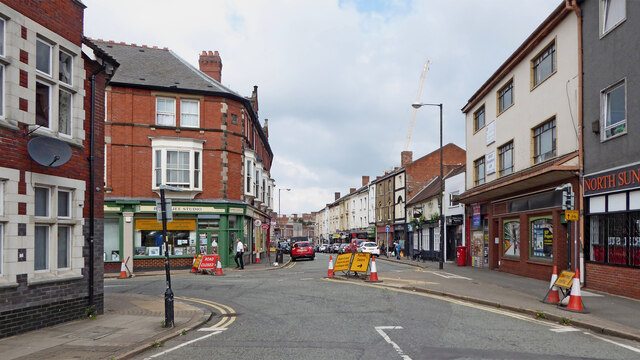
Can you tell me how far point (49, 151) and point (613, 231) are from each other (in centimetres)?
1483

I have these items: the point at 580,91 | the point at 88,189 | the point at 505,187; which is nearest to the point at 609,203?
the point at 580,91

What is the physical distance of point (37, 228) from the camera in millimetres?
9992

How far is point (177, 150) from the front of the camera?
27875mm

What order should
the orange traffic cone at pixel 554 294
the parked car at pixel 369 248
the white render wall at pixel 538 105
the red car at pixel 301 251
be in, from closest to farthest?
the orange traffic cone at pixel 554 294, the white render wall at pixel 538 105, the red car at pixel 301 251, the parked car at pixel 369 248

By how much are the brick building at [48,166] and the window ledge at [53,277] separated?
0.02m

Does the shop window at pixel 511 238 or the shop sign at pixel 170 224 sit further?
the shop sign at pixel 170 224

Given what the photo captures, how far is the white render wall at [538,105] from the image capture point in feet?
54.5

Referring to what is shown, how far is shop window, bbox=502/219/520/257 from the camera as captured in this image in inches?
875

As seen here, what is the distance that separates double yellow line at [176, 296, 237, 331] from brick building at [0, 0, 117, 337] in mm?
2910

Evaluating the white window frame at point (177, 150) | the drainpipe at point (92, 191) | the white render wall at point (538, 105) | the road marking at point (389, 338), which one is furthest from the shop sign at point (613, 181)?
the white window frame at point (177, 150)

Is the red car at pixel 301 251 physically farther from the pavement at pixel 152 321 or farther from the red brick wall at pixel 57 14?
the red brick wall at pixel 57 14

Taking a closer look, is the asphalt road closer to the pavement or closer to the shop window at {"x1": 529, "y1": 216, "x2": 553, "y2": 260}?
the pavement

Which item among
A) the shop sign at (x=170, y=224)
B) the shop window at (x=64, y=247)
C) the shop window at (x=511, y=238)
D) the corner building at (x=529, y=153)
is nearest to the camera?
the shop window at (x=64, y=247)

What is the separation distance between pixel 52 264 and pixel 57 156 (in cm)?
238
